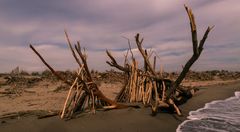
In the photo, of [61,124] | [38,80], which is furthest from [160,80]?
[38,80]

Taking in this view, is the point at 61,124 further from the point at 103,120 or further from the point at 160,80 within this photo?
the point at 160,80

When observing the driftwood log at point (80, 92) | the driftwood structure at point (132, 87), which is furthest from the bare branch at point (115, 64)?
the driftwood log at point (80, 92)

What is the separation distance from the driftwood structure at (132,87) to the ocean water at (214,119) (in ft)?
1.70

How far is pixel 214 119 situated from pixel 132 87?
92.2 inches

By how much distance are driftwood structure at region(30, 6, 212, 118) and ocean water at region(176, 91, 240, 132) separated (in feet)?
1.70

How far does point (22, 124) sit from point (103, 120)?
4.62 ft

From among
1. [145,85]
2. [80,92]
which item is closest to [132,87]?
[145,85]

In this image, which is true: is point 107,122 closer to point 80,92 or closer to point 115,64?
point 80,92

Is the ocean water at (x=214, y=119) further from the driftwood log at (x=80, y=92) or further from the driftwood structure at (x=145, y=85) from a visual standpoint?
the driftwood log at (x=80, y=92)

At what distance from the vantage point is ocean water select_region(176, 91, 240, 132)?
5.06 m

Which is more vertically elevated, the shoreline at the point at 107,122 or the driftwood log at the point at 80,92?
the driftwood log at the point at 80,92

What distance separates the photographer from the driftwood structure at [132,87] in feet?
18.5

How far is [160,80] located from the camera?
7.16 m

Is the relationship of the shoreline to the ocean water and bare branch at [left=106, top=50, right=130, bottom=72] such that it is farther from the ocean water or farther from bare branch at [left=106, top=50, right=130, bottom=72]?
bare branch at [left=106, top=50, right=130, bottom=72]
